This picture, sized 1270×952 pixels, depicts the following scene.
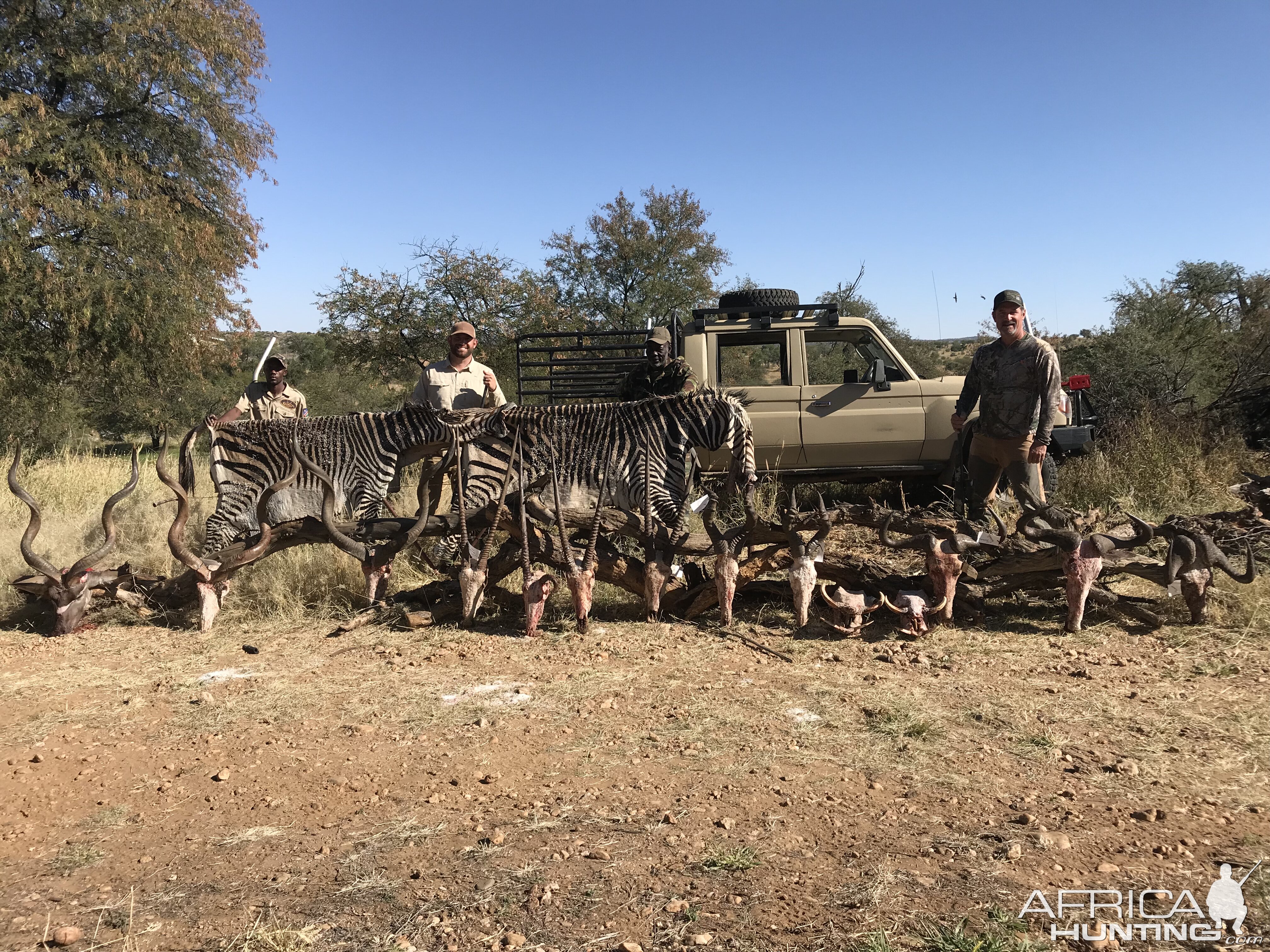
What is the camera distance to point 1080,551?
4953 mm

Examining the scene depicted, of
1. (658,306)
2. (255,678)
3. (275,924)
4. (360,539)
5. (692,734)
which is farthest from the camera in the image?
(658,306)

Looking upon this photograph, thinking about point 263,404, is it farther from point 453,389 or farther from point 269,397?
point 453,389

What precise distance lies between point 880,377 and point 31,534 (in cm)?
700

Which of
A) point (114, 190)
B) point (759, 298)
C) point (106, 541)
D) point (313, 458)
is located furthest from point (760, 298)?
point (114, 190)

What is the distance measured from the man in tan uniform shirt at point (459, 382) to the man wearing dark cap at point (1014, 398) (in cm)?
368

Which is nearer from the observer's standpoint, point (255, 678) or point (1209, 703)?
point (1209, 703)

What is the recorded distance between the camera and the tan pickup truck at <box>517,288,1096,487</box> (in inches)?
323

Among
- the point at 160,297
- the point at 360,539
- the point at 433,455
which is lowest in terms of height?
the point at 360,539

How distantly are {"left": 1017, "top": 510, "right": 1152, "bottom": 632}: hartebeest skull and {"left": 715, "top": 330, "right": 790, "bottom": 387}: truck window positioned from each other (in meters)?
3.66

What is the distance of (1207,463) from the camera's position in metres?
8.96

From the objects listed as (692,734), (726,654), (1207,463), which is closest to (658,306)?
(1207,463)

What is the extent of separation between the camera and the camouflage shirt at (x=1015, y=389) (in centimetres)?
578

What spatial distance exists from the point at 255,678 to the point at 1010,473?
5.43 meters

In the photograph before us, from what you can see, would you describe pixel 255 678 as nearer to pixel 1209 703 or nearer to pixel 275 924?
pixel 275 924
